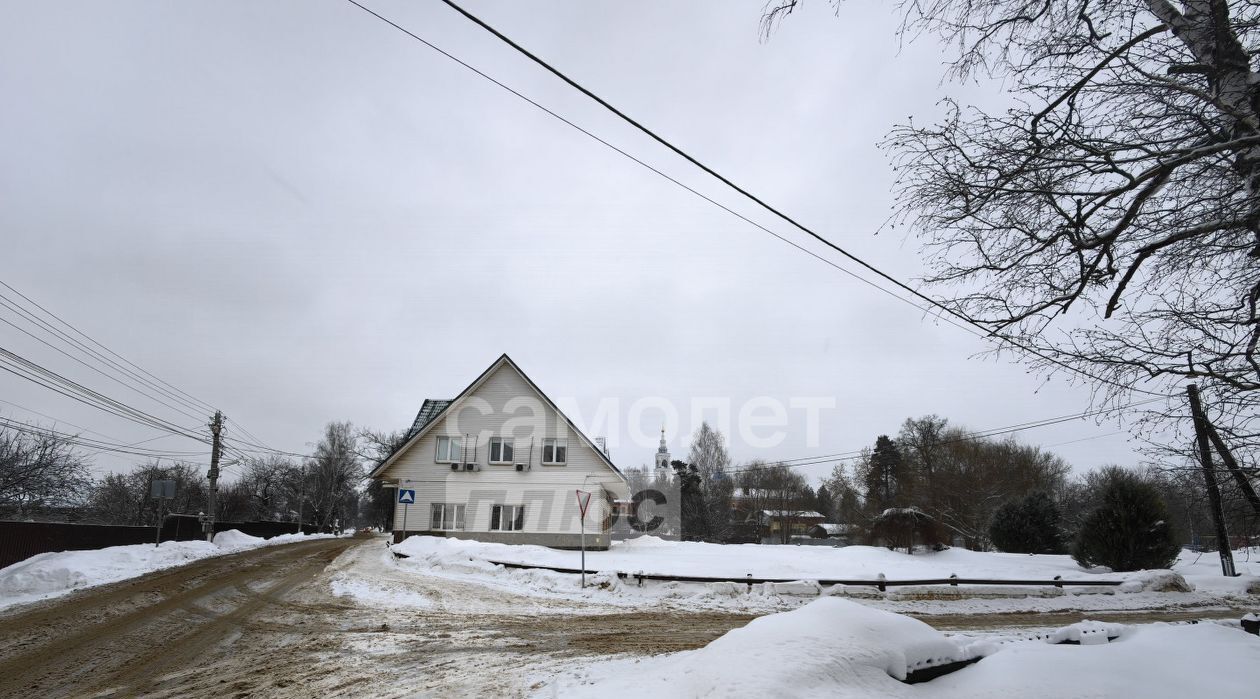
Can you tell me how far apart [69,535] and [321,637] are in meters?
22.2

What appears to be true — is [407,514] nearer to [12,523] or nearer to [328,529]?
[12,523]

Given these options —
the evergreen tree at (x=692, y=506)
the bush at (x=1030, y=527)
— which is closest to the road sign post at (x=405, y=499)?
the bush at (x=1030, y=527)

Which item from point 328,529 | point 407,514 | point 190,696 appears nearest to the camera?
point 190,696

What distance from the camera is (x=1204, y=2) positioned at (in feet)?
14.8

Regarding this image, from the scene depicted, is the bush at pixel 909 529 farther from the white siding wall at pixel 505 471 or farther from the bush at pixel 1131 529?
the white siding wall at pixel 505 471

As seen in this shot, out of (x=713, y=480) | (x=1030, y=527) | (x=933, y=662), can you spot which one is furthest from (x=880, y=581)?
(x=713, y=480)

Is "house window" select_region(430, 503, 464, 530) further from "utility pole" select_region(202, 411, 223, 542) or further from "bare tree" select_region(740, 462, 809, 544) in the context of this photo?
"bare tree" select_region(740, 462, 809, 544)

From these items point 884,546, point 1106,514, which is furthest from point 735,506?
point 1106,514

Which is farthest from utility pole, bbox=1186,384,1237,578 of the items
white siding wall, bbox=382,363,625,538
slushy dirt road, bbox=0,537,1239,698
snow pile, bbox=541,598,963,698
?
white siding wall, bbox=382,363,625,538

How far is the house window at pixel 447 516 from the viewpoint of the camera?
1219 inches

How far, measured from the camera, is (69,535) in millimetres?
23656

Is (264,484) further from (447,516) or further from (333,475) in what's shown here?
(447,516)

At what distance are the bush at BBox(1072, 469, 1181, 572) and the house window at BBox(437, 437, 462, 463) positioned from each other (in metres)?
26.2

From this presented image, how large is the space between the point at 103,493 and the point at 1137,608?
277 feet
